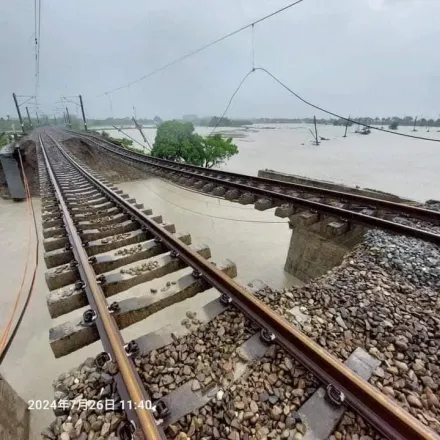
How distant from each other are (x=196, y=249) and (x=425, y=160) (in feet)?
153

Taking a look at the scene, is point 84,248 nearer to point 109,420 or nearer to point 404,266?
point 109,420

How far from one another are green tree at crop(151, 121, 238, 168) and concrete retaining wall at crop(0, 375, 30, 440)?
2454 centimetres

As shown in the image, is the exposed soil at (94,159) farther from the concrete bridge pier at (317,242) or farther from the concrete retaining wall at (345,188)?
the concrete bridge pier at (317,242)

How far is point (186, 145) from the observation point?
85.7 ft

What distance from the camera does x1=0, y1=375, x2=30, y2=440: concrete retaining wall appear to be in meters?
2.76

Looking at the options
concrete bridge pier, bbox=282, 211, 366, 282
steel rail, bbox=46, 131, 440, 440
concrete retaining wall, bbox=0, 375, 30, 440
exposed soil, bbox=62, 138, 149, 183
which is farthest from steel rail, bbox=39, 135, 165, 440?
exposed soil, bbox=62, 138, 149, 183

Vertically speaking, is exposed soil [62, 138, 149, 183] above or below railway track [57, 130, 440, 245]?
below

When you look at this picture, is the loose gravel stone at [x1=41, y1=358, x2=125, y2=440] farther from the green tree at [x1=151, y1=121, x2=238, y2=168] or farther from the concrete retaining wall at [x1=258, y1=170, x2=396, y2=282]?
the green tree at [x1=151, y1=121, x2=238, y2=168]

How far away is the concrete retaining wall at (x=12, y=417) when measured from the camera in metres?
2.76

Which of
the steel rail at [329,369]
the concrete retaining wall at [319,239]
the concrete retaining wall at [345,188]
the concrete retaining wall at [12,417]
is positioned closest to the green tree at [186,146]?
the concrete retaining wall at [345,188]

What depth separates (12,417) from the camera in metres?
2.94

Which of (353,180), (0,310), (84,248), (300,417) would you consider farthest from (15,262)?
(353,180)

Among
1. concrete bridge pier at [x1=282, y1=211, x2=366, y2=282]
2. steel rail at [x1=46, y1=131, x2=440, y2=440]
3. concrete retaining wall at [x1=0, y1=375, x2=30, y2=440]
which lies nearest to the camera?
steel rail at [x1=46, y1=131, x2=440, y2=440]

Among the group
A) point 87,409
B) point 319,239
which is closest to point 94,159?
point 319,239
